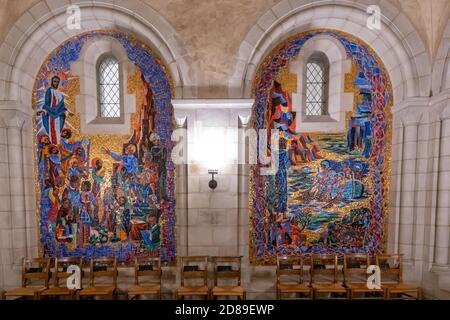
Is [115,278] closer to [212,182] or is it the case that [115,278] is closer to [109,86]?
[212,182]

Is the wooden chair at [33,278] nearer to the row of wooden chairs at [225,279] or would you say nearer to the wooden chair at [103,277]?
the row of wooden chairs at [225,279]

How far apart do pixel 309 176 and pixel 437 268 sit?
8.19 feet

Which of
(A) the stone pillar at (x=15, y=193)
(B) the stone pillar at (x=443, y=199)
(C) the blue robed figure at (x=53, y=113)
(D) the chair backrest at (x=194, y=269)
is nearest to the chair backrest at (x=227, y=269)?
(D) the chair backrest at (x=194, y=269)

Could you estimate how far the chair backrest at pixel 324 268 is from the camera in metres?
4.41

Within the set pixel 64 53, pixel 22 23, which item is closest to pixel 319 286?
pixel 64 53

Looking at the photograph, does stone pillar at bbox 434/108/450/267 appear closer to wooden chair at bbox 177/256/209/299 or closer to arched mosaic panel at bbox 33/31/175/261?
wooden chair at bbox 177/256/209/299

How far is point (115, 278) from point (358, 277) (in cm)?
430

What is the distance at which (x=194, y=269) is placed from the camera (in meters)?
4.28

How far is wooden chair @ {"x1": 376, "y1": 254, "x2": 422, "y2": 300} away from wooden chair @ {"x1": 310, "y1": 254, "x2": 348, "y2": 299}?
69 cm

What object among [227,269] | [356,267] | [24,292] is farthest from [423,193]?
[24,292]

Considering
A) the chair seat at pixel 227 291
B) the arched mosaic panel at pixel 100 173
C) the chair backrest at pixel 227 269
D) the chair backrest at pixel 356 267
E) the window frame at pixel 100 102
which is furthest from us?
the window frame at pixel 100 102

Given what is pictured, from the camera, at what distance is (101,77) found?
5035 millimetres

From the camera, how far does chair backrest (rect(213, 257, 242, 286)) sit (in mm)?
4262

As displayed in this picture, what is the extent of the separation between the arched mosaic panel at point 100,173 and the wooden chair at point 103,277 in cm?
31
